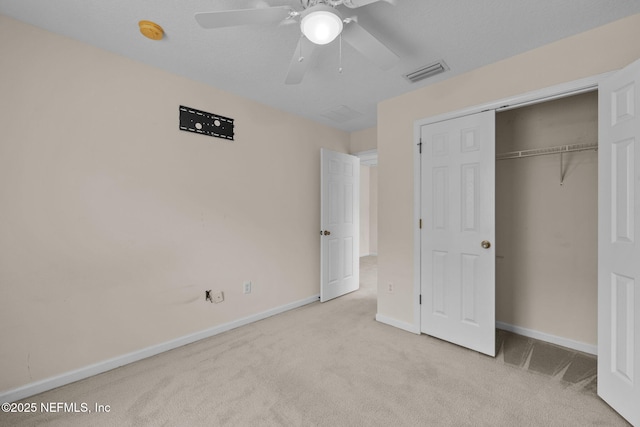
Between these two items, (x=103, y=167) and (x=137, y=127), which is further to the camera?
(x=137, y=127)

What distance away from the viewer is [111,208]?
2.13 meters

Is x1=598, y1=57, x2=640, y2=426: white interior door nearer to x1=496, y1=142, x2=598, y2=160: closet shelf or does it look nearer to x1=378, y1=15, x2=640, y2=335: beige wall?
x1=378, y1=15, x2=640, y2=335: beige wall

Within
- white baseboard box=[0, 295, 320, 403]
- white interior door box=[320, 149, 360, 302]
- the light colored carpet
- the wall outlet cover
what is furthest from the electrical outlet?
white interior door box=[320, 149, 360, 302]

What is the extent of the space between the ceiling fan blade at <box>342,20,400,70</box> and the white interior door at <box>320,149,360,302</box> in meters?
1.99

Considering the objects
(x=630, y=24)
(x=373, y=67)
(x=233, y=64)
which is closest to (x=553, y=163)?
A: (x=630, y=24)

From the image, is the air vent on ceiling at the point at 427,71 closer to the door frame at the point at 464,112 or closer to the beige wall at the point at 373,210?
the door frame at the point at 464,112

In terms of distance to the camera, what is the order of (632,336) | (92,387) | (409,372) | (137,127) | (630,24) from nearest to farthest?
(632,336), (630,24), (92,387), (409,372), (137,127)

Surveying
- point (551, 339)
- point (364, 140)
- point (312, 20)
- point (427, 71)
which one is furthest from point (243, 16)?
point (551, 339)

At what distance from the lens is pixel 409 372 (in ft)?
6.72

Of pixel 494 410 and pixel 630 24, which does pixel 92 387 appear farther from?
pixel 630 24

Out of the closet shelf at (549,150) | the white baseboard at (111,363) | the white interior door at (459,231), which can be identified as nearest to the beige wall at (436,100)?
the white interior door at (459,231)

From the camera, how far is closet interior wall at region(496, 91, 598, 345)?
2.32 m

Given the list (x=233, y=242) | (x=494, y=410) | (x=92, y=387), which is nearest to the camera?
(x=494, y=410)

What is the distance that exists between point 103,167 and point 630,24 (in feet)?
13.0
